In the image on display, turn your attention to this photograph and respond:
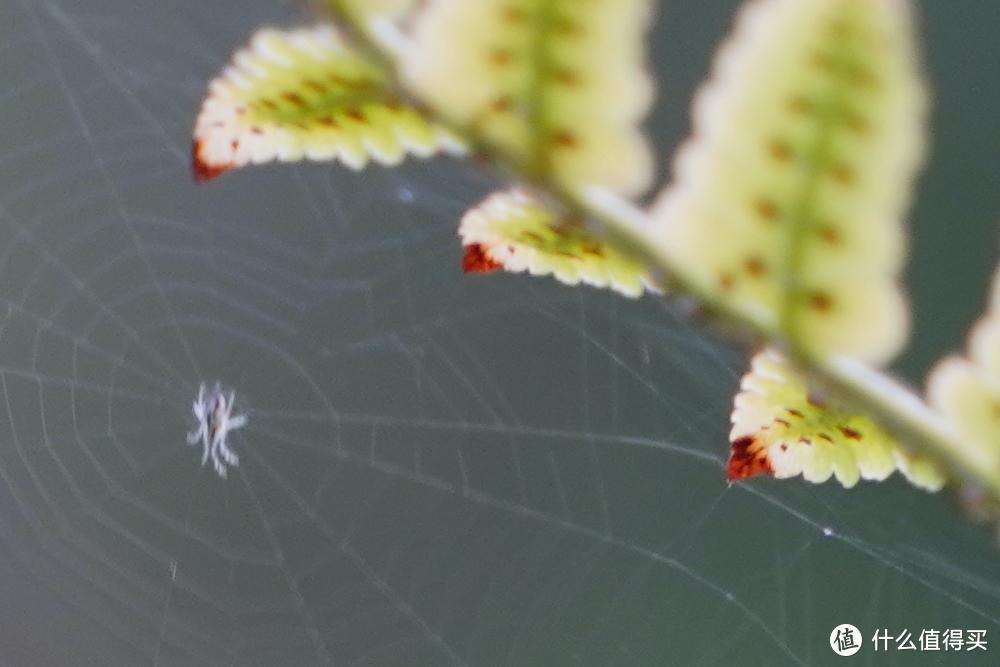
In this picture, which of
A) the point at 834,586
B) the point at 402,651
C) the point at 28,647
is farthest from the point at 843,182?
the point at 28,647

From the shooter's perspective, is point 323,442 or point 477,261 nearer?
point 477,261

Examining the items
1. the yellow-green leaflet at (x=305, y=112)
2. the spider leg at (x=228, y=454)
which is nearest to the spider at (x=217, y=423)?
the spider leg at (x=228, y=454)

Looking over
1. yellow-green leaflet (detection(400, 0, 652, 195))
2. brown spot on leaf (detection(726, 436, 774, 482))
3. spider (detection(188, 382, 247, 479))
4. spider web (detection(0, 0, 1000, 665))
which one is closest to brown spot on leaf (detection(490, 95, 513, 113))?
yellow-green leaflet (detection(400, 0, 652, 195))

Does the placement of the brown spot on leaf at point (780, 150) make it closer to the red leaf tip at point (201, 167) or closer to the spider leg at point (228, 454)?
the red leaf tip at point (201, 167)

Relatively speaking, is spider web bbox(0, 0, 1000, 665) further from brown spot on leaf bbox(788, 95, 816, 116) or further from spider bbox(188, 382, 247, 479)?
brown spot on leaf bbox(788, 95, 816, 116)

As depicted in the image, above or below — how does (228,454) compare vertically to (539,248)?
above

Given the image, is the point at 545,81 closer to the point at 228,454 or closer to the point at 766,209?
the point at 766,209

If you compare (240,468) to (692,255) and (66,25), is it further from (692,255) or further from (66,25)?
(692,255)

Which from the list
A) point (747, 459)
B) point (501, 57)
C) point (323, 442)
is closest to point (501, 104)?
point (501, 57)
